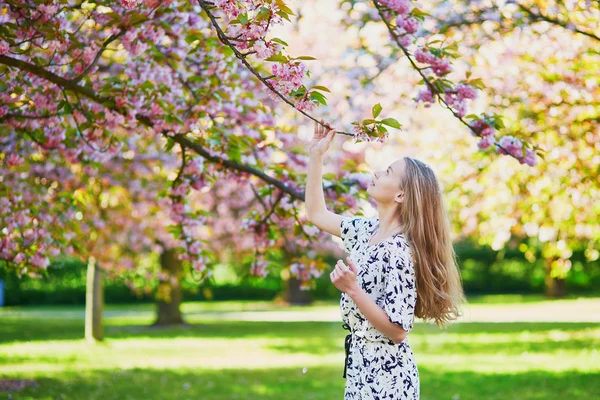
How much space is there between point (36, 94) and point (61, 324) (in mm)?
14912

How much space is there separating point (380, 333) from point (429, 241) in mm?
427

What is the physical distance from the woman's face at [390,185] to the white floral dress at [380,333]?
208 mm

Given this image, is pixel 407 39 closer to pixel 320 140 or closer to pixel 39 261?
pixel 320 140

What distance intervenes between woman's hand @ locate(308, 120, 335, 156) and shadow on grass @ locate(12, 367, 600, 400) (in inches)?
185

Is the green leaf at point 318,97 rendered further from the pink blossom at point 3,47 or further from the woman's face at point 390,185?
the pink blossom at point 3,47

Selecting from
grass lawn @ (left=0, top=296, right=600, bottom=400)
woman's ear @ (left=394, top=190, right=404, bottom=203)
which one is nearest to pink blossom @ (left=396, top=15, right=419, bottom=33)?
woman's ear @ (left=394, top=190, right=404, bottom=203)

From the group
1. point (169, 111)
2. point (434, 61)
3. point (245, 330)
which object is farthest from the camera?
point (245, 330)

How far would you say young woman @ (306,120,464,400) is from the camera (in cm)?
306

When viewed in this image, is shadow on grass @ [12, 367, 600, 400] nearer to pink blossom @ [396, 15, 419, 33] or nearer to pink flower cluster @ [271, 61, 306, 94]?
pink blossom @ [396, 15, 419, 33]

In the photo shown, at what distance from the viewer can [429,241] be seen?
3.26 metres

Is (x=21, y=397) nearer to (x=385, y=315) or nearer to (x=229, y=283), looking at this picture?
(x=385, y=315)

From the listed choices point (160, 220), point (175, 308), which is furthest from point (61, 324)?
point (160, 220)

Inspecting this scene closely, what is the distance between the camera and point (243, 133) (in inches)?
256

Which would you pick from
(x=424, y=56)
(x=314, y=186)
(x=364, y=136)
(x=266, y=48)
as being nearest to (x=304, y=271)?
(x=424, y=56)
